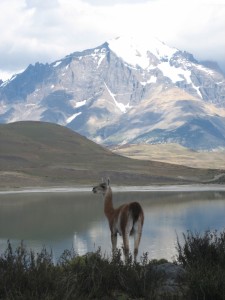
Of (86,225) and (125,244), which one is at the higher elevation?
(125,244)

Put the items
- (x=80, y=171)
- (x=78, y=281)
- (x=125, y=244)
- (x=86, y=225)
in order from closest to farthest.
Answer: (x=78, y=281) → (x=125, y=244) → (x=86, y=225) → (x=80, y=171)

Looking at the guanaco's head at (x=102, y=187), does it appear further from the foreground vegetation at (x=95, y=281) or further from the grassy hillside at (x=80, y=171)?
the grassy hillside at (x=80, y=171)

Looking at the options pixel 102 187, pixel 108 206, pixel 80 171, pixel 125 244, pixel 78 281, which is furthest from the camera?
pixel 80 171

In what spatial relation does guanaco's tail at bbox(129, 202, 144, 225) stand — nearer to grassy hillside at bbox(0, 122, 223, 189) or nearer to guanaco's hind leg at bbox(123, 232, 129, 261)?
guanaco's hind leg at bbox(123, 232, 129, 261)

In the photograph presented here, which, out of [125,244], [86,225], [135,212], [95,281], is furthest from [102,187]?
[86,225]

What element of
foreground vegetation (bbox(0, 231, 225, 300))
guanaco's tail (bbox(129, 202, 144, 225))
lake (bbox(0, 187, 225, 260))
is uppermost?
guanaco's tail (bbox(129, 202, 144, 225))

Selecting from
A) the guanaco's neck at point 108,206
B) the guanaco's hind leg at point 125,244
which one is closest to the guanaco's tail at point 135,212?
the guanaco's hind leg at point 125,244

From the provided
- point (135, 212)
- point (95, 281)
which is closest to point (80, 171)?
point (135, 212)

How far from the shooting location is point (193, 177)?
154375 millimetres

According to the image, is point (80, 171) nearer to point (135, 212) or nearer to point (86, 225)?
point (86, 225)

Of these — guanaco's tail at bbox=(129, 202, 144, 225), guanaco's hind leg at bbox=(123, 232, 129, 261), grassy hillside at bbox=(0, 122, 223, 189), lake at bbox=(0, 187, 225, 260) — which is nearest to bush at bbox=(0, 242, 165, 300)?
guanaco's hind leg at bbox=(123, 232, 129, 261)

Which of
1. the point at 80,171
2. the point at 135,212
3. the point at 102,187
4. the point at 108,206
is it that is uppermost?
the point at 80,171

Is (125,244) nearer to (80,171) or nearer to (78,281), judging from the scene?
(78,281)

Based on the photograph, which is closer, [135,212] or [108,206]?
[135,212]
